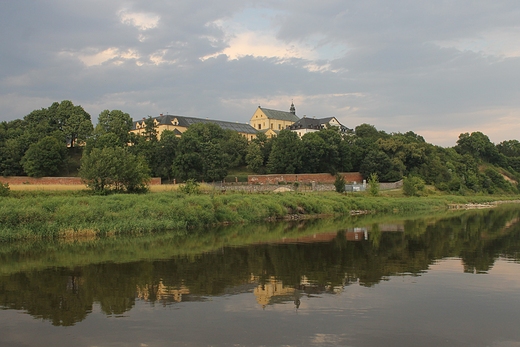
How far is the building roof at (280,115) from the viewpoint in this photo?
4405 inches

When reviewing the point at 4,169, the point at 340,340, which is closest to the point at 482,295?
the point at 340,340

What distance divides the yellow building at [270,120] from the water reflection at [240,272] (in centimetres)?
8757

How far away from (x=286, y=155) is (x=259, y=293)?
51.6 metres

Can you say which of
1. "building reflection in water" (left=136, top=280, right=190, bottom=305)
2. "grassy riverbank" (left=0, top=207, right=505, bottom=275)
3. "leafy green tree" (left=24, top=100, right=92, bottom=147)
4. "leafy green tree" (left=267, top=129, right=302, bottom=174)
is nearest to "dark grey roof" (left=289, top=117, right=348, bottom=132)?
"leafy green tree" (left=267, top=129, right=302, bottom=174)

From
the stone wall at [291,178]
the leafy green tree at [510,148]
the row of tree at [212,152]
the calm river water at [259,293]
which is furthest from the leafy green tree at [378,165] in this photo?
the leafy green tree at [510,148]

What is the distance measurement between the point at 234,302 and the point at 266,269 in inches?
166

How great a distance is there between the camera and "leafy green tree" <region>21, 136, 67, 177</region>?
174 feet

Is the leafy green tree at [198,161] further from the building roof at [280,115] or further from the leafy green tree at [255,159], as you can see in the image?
the building roof at [280,115]

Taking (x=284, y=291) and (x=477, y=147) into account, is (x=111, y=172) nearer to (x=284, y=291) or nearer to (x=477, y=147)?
(x=284, y=291)

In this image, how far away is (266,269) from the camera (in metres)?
15.9

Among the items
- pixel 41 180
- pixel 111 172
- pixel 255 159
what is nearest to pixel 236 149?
pixel 255 159

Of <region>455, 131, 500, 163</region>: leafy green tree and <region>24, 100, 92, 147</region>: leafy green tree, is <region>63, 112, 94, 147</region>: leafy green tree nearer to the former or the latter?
<region>24, 100, 92, 147</region>: leafy green tree

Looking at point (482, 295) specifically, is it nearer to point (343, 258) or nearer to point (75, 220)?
point (343, 258)

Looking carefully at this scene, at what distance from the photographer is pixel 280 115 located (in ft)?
376
